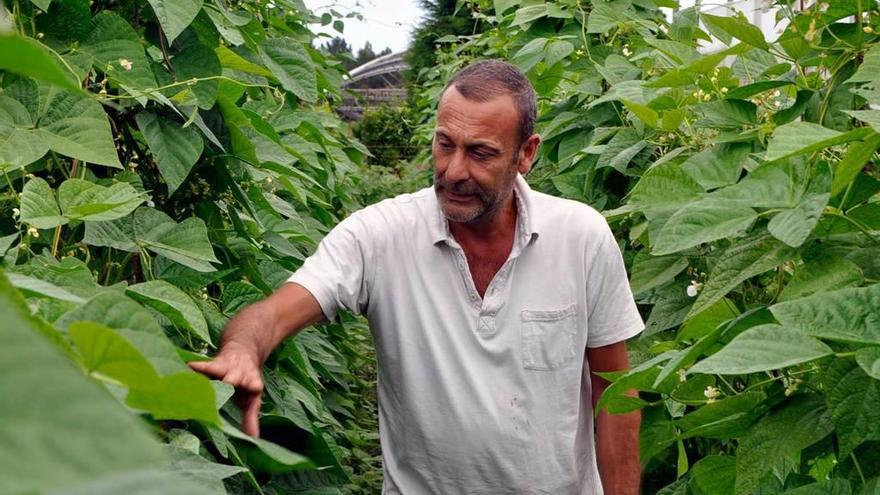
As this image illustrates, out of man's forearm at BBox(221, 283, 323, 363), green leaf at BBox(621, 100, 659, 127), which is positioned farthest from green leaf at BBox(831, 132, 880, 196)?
green leaf at BBox(621, 100, 659, 127)

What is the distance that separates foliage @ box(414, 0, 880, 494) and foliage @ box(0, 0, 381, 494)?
1.92 feet

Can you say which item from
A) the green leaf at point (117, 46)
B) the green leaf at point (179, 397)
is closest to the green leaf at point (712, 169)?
the green leaf at point (117, 46)

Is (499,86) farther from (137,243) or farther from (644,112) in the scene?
(137,243)

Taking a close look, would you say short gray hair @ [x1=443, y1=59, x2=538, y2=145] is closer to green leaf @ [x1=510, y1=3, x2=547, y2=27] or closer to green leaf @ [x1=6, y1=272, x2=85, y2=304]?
green leaf @ [x1=510, y1=3, x2=547, y2=27]

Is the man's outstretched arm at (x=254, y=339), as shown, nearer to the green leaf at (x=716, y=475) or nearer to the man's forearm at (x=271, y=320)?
the man's forearm at (x=271, y=320)

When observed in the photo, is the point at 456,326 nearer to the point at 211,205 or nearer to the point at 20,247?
the point at 211,205

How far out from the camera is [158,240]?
187 centimetres

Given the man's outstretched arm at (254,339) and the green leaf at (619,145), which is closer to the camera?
the man's outstretched arm at (254,339)

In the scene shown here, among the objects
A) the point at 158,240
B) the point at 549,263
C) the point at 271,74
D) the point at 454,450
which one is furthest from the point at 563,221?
the point at 158,240

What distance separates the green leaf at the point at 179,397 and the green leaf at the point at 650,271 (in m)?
2.07

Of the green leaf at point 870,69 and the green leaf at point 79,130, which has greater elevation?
the green leaf at point 79,130

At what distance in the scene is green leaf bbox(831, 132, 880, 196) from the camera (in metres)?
1.48

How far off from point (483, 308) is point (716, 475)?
745 millimetres

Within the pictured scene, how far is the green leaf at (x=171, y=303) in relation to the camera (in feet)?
4.79
